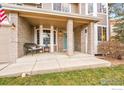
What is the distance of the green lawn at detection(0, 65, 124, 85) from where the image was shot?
18.8 ft

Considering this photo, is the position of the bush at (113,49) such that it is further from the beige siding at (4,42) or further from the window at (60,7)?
the window at (60,7)

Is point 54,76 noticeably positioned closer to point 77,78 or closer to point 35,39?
point 77,78

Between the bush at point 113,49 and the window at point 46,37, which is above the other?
the window at point 46,37

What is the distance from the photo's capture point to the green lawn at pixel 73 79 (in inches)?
226

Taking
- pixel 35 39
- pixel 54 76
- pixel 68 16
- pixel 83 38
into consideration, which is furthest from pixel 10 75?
pixel 83 38

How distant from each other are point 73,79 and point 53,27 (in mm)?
11447

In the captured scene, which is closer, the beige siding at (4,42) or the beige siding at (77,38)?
the beige siding at (4,42)

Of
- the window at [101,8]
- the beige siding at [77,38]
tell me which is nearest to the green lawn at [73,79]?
the beige siding at [77,38]

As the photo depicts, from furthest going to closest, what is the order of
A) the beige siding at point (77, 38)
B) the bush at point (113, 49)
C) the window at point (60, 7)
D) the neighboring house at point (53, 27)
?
the window at point (60, 7), the beige siding at point (77, 38), the bush at point (113, 49), the neighboring house at point (53, 27)

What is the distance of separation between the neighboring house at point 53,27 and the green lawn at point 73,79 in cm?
332

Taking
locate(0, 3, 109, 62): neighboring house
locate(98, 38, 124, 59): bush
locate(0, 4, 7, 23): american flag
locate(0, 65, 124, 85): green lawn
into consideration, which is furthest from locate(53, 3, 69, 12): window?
locate(0, 65, 124, 85): green lawn

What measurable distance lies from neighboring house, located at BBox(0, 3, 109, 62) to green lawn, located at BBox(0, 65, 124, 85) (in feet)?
10.9

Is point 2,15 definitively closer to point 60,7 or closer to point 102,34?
point 60,7
